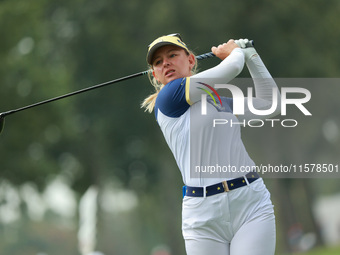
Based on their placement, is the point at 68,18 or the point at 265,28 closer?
the point at 265,28

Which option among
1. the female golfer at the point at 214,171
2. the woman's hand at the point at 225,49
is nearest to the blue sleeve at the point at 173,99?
the female golfer at the point at 214,171

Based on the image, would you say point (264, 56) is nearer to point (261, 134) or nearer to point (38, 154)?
point (261, 134)

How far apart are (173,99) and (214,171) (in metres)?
0.57

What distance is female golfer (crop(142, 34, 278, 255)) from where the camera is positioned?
526 centimetres

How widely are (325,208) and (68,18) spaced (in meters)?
20.7

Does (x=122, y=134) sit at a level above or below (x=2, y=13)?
below

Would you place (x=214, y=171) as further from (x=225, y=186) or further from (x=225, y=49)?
(x=225, y=49)

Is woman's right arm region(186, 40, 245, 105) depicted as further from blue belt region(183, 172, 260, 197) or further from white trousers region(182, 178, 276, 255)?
white trousers region(182, 178, 276, 255)

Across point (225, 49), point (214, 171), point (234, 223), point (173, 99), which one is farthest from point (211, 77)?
point (234, 223)

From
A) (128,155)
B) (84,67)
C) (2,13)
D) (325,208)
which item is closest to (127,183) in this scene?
(128,155)

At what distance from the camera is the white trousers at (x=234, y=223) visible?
5.23 meters

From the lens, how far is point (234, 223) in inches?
208

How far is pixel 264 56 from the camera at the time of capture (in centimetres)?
2727

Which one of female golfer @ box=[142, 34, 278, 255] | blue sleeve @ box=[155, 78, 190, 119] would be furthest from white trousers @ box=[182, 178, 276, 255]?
blue sleeve @ box=[155, 78, 190, 119]
